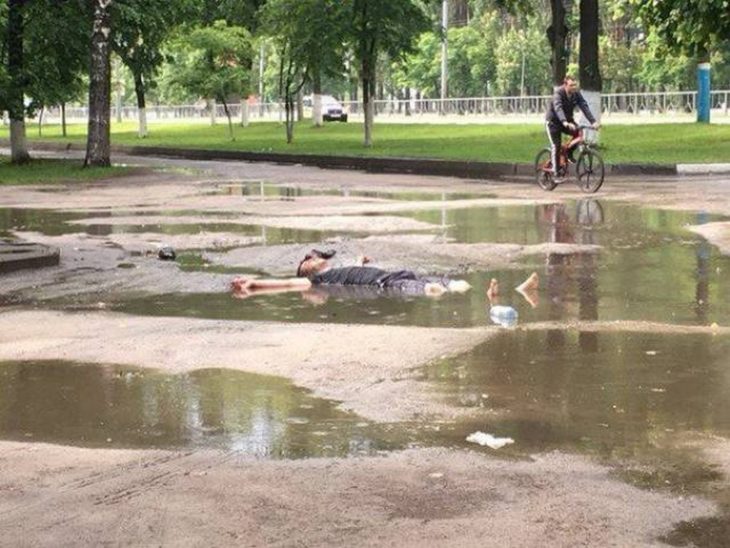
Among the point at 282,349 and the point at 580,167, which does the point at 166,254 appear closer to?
the point at 282,349

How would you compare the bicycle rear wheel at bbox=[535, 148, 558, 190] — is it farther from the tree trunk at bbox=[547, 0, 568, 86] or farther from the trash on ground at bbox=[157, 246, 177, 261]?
the tree trunk at bbox=[547, 0, 568, 86]

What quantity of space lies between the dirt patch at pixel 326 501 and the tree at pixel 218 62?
158 ft

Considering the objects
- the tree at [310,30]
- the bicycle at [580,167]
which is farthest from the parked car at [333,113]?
the bicycle at [580,167]

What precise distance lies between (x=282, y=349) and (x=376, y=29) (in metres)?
34.0

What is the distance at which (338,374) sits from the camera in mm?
7859

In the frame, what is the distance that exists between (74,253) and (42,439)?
849cm

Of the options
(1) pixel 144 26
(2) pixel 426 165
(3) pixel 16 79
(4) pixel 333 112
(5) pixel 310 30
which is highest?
(5) pixel 310 30

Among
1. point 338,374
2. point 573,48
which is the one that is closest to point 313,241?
point 338,374

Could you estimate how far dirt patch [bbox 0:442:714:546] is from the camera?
194 inches

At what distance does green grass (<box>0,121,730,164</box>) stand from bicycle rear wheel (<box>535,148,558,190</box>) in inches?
205

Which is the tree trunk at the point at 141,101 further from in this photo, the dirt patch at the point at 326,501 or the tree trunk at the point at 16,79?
the dirt patch at the point at 326,501

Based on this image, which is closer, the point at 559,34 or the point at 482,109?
the point at 559,34

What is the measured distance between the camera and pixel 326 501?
17.5 ft

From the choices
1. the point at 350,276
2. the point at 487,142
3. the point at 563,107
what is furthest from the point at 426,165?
the point at 350,276
